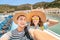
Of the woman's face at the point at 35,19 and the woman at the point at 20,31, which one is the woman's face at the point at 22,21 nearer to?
the woman at the point at 20,31

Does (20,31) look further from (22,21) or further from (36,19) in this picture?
(36,19)

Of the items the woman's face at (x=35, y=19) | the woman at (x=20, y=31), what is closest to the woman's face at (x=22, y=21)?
the woman at (x=20, y=31)

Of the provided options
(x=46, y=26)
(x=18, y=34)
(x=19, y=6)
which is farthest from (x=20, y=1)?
(x=18, y=34)

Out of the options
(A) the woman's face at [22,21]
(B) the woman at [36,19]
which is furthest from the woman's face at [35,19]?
(A) the woman's face at [22,21]

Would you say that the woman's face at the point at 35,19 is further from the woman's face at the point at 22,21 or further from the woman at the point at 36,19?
the woman's face at the point at 22,21

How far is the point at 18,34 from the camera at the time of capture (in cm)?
193

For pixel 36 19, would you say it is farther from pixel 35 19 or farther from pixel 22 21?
pixel 22 21

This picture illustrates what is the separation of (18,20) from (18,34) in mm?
143

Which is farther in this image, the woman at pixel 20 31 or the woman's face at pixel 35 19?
the woman's face at pixel 35 19

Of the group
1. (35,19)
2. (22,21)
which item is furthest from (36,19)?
(22,21)

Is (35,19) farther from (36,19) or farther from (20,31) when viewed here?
(20,31)

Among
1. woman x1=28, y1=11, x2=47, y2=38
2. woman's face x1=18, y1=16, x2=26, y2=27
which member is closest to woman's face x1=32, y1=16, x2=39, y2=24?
woman x1=28, y1=11, x2=47, y2=38

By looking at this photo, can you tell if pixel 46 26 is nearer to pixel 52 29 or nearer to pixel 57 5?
pixel 52 29

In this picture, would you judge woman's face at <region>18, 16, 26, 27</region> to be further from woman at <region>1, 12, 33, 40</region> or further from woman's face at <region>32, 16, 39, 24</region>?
woman's face at <region>32, 16, 39, 24</region>
